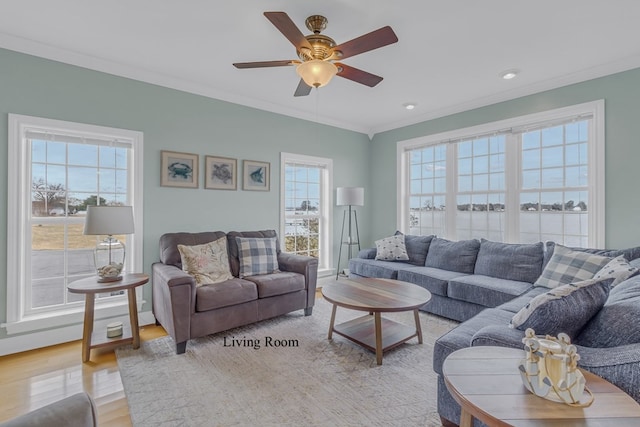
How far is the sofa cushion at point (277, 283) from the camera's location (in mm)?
3175

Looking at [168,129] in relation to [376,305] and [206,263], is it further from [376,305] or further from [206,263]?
[376,305]

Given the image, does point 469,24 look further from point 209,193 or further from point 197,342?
point 197,342

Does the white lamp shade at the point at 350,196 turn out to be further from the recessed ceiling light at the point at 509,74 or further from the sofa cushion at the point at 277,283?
the recessed ceiling light at the point at 509,74

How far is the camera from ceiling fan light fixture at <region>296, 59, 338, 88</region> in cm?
209

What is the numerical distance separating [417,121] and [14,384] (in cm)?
525

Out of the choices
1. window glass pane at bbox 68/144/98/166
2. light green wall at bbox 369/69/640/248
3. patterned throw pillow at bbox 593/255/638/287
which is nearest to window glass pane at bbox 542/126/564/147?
light green wall at bbox 369/69/640/248

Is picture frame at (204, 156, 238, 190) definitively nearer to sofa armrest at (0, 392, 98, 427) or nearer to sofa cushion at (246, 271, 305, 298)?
sofa cushion at (246, 271, 305, 298)

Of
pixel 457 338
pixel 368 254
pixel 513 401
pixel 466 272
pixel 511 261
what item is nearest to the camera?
pixel 513 401

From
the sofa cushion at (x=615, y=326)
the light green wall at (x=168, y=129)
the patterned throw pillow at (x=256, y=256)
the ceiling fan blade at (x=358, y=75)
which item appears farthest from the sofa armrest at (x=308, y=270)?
the sofa cushion at (x=615, y=326)

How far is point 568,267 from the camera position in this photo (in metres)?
2.90

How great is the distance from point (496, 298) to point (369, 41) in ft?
8.52

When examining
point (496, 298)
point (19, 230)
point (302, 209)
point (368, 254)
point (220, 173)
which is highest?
point (220, 173)

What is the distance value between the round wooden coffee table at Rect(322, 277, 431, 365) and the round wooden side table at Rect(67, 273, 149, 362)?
5.51 ft

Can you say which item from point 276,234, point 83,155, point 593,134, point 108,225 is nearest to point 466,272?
point 593,134
